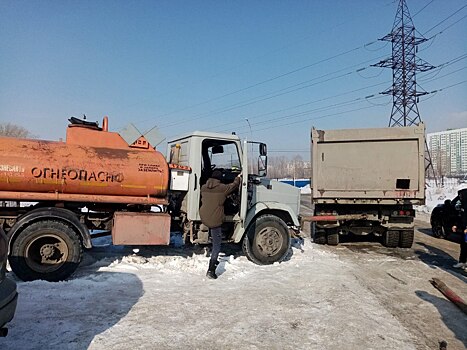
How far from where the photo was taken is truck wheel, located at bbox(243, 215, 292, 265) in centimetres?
685

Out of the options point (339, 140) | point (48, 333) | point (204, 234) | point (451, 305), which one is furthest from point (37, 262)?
point (339, 140)

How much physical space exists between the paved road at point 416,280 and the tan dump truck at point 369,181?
0.61 m

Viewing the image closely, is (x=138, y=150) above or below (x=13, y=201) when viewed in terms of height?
above

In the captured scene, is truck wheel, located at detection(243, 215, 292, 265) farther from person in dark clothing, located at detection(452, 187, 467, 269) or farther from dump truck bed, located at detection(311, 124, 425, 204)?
person in dark clothing, located at detection(452, 187, 467, 269)

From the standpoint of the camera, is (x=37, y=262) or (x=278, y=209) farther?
(x=278, y=209)

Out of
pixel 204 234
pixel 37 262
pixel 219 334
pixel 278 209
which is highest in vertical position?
pixel 278 209

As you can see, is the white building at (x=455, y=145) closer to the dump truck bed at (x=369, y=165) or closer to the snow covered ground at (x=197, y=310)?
the dump truck bed at (x=369, y=165)

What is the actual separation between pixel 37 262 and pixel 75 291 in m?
1.03

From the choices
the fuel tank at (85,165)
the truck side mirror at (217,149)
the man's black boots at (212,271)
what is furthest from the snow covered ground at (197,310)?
the truck side mirror at (217,149)

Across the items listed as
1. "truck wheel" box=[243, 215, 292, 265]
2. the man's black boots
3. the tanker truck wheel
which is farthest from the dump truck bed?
the tanker truck wheel

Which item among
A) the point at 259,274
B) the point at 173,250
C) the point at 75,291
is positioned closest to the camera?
the point at 75,291

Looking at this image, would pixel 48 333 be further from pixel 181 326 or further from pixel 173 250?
pixel 173 250

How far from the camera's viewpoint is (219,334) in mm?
3955

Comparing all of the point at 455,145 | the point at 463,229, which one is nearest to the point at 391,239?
the point at 463,229
